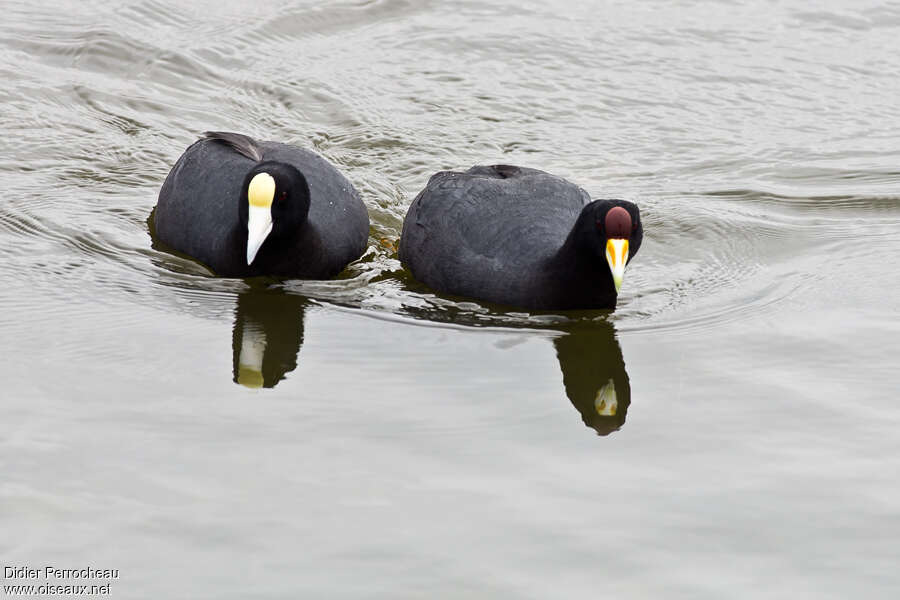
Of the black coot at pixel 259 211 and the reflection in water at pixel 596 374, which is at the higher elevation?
the black coot at pixel 259 211

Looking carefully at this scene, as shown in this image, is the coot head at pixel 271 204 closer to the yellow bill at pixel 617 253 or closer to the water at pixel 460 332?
the water at pixel 460 332

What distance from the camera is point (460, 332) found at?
5934mm

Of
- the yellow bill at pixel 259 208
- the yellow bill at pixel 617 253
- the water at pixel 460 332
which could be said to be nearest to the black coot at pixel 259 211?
the yellow bill at pixel 259 208

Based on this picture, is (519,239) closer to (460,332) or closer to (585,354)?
(460,332)

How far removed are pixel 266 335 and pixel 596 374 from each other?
1411 millimetres

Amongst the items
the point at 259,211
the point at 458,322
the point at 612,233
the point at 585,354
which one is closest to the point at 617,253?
the point at 612,233

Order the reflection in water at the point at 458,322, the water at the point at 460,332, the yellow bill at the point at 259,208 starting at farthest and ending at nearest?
1. the yellow bill at the point at 259,208
2. the reflection in water at the point at 458,322
3. the water at the point at 460,332

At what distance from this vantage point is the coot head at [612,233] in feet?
19.0

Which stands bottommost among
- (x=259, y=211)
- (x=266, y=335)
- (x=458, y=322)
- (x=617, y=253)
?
(x=266, y=335)

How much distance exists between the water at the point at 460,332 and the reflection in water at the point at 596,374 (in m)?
0.02

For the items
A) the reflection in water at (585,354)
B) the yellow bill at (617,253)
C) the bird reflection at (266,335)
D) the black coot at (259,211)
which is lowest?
the bird reflection at (266,335)

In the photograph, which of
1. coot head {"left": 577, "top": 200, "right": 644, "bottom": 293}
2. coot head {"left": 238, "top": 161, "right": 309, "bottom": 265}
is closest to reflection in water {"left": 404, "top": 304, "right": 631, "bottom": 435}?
coot head {"left": 577, "top": 200, "right": 644, "bottom": 293}

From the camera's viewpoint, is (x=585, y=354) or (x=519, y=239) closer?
(x=585, y=354)

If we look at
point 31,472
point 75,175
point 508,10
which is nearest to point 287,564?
point 31,472
